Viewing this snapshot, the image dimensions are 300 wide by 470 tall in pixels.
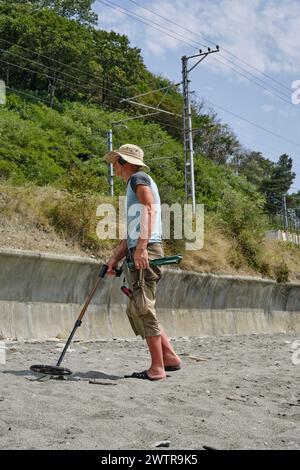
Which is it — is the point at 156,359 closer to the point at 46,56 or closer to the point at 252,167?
the point at 46,56

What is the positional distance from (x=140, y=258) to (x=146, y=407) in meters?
1.43

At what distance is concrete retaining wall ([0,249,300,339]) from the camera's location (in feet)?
27.9

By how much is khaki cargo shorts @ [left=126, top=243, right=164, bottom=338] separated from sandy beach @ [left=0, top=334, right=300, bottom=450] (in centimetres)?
45

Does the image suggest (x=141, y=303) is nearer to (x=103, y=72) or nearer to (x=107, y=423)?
(x=107, y=423)

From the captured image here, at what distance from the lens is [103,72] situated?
54.3 metres

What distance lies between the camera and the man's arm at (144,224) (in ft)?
16.5

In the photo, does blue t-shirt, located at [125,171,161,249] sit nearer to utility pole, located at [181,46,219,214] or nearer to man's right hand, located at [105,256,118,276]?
man's right hand, located at [105,256,118,276]

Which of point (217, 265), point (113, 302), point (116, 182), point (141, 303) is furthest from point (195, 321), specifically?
point (116, 182)

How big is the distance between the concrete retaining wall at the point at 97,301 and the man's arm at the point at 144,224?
3728mm

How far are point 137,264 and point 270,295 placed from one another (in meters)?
11.1

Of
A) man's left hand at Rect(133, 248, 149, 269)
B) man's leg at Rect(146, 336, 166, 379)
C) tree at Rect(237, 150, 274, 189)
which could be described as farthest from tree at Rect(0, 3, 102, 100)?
man's leg at Rect(146, 336, 166, 379)

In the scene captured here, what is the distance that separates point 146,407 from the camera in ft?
12.9

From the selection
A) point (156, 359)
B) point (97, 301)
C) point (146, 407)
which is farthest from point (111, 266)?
point (97, 301)

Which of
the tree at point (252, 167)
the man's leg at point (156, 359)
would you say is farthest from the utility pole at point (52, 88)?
the man's leg at point (156, 359)
